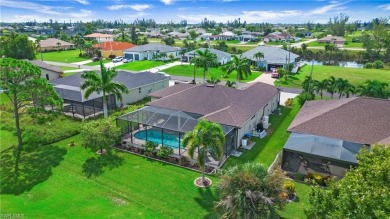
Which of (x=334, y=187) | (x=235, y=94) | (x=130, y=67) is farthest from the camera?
(x=130, y=67)

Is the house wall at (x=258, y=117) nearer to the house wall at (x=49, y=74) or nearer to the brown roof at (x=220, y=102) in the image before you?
the brown roof at (x=220, y=102)

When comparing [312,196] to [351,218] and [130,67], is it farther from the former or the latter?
[130,67]

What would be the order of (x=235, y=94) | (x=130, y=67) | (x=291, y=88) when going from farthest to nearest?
1. (x=130, y=67)
2. (x=291, y=88)
3. (x=235, y=94)

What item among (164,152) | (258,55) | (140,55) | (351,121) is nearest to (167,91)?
(164,152)

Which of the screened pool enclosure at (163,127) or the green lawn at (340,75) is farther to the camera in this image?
the green lawn at (340,75)

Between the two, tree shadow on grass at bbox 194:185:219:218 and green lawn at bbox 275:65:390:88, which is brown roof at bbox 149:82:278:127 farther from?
green lawn at bbox 275:65:390:88

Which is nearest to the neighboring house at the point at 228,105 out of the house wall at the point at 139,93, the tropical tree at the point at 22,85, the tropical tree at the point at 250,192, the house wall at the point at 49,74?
the house wall at the point at 139,93

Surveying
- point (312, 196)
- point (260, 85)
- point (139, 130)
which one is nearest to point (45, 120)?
point (139, 130)

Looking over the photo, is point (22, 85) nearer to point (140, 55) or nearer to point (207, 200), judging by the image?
point (207, 200)
